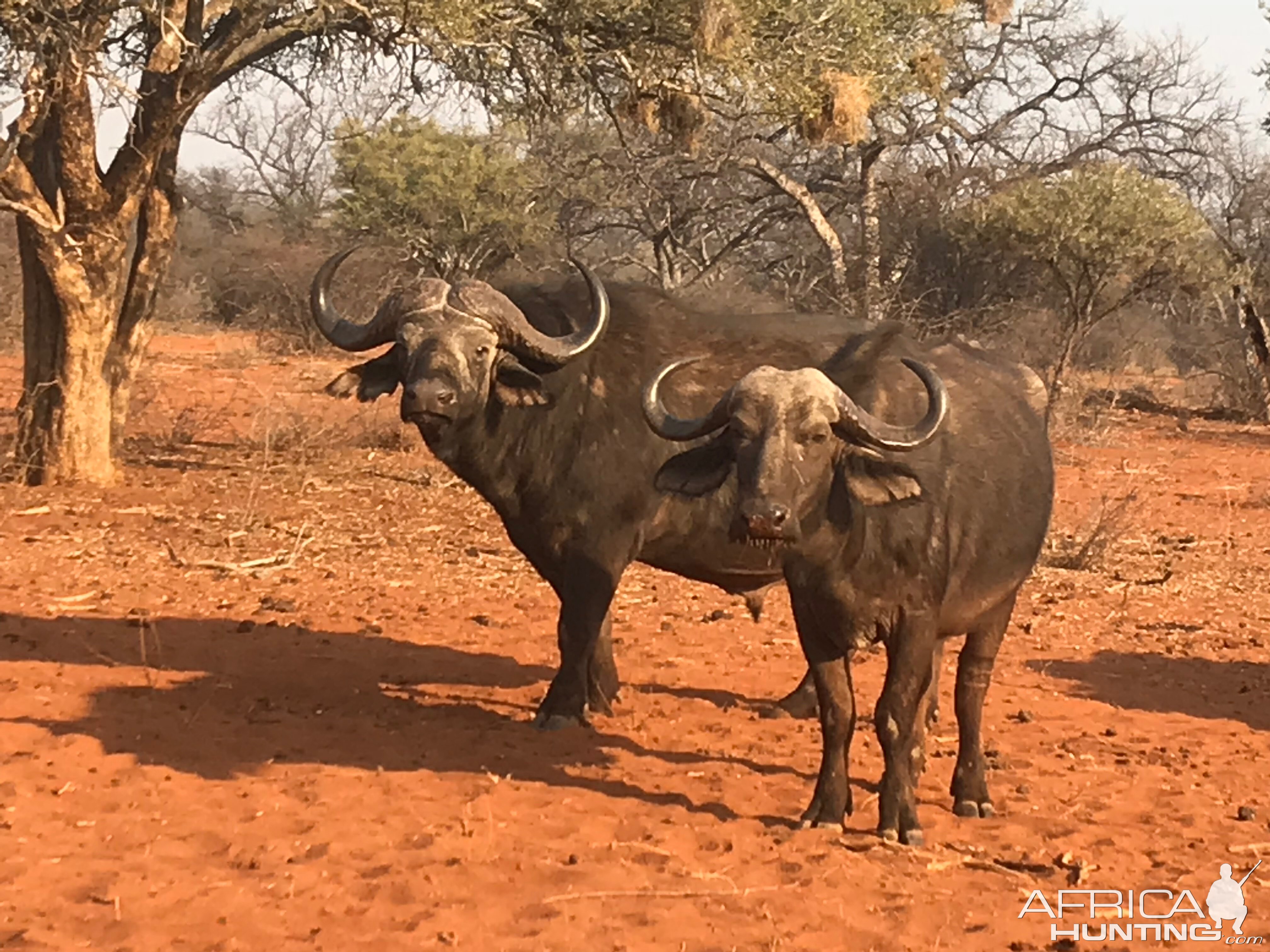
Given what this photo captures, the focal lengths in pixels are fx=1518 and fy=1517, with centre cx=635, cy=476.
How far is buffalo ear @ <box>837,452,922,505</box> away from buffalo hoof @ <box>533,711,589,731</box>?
2.31 m

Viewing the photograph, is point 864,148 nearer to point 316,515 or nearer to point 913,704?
point 316,515

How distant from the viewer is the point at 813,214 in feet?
63.9

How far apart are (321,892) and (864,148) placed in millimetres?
18384

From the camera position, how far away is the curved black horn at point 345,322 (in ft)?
23.4

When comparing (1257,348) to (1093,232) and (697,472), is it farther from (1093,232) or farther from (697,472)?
(697,472)

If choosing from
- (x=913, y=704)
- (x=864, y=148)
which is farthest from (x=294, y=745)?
(x=864, y=148)

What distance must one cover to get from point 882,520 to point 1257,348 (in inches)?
542

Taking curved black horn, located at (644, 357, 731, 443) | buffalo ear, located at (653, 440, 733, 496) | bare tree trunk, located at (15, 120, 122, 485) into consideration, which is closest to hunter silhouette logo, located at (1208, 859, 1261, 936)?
buffalo ear, located at (653, 440, 733, 496)

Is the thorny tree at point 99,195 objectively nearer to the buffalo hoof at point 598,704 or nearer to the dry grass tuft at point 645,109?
the dry grass tuft at point 645,109

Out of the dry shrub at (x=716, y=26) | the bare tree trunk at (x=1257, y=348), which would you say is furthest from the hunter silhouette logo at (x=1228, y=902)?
the bare tree trunk at (x=1257, y=348)

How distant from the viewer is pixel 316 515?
480 inches
